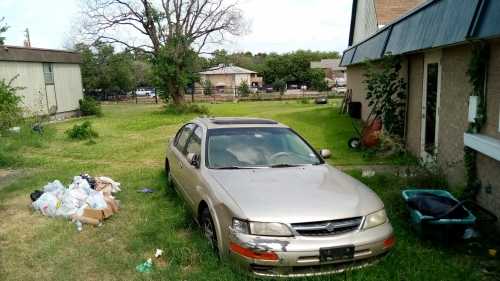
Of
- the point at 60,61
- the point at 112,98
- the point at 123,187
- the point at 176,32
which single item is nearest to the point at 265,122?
the point at 123,187

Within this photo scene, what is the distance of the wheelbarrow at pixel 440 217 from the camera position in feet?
14.6

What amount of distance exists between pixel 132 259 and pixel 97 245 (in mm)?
702

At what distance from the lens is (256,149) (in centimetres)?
518

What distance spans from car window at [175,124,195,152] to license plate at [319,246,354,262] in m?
3.25

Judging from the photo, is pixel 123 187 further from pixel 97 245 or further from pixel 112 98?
pixel 112 98

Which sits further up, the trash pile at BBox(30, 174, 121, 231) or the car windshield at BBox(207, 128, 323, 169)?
the car windshield at BBox(207, 128, 323, 169)

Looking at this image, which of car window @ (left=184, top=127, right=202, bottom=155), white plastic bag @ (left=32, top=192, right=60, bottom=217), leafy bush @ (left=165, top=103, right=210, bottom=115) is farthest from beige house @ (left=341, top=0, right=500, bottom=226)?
leafy bush @ (left=165, top=103, right=210, bottom=115)

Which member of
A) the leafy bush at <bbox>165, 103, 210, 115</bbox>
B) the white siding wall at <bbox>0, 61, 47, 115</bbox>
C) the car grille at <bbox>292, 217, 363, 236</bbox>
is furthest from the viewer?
the leafy bush at <bbox>165, 103, 210, 115</bbox>

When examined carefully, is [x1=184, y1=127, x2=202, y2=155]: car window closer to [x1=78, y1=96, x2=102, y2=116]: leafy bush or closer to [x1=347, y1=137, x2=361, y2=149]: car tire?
[x1=347, y1=137, x2=361, y2=149]: car tire

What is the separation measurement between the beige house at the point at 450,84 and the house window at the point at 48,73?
17892 mm

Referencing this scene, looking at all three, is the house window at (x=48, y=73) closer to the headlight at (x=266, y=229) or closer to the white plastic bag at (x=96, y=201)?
the white plastic bag at (x=96, y=201)

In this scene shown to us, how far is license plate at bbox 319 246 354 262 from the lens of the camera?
3461mm

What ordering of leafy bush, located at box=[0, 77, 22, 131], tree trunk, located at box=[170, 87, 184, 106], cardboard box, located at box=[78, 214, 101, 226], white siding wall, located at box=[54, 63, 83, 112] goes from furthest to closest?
tree trunk, located at box=[170, 87, 184, 106]
white siding wall, located at box=[54, 63, 83, 112]
leafy bush, located at box=[0, 77, 22, 131]
cardboard box, located at box=[78, 214, 101, 226]

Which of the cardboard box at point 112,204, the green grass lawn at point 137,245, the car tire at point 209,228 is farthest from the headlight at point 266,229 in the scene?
the cardboard box at point 112,204
